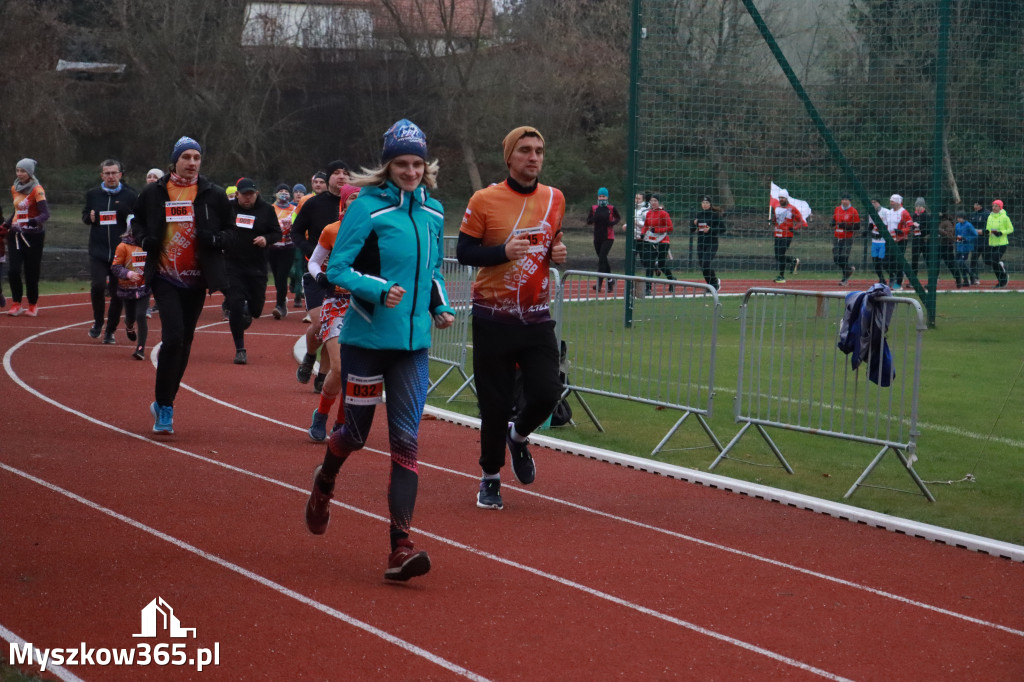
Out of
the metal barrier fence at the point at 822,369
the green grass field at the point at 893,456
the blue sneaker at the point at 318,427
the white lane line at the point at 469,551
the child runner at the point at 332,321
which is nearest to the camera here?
the white lane line at the point at 469,551

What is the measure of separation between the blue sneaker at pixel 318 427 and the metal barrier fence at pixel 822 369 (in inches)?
117

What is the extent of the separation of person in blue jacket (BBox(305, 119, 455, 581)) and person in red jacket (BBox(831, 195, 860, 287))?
48.4 feet

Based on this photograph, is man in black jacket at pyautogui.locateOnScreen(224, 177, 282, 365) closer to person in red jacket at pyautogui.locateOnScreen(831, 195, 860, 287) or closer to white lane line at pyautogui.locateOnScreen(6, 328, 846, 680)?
white lane line at pyautogui.locateOnScreen(6, 328, 846, 680)

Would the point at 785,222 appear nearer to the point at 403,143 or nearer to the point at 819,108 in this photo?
the point at 819,108

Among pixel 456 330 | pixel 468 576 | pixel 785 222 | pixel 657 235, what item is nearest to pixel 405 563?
pixel 468 576

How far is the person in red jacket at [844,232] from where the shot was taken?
19984mm

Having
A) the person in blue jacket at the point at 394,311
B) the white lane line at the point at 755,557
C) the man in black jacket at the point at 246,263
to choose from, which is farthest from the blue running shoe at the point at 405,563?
the man in black jacket at the point at 246,263

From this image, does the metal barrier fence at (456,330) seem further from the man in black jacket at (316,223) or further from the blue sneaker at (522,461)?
the blue sneaker at (522,461)

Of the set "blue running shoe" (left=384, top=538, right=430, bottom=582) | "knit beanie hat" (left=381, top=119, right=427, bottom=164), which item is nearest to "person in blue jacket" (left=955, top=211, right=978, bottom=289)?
"knit beanie hat" (left=381, top=119, right=427, bottom=164)

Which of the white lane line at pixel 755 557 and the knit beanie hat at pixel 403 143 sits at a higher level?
the knit beanie hat at pixel 403 143

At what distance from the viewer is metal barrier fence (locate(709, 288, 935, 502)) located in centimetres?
828

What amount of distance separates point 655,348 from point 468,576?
14.5ft

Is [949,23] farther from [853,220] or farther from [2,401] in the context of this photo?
[2,401]

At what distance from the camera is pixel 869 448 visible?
10281 millimetres
